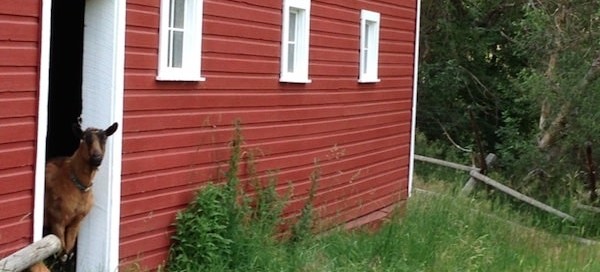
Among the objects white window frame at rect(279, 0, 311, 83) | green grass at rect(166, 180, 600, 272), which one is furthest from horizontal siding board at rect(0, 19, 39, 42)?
white window frame at rect(279, 0, 311, 83)

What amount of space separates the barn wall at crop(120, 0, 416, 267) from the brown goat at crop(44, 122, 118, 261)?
485mm

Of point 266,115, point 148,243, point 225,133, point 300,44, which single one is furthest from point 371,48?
point 148,243

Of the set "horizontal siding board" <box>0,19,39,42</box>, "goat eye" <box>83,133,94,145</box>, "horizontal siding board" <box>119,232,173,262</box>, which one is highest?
"horizontal siding board" <box>0,19,39,42</box>

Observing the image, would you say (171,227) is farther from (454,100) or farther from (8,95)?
(454,100)

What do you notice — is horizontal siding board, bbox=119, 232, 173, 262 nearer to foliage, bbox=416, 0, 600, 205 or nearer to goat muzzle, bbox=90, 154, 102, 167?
goat muzzle, bbox=90, 154, 102, 167

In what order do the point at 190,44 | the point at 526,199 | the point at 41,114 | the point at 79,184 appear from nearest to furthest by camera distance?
the point at 41,114, the point at 79,184, the point at 190,44, the point at 526,199

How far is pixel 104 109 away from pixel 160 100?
0.81 m

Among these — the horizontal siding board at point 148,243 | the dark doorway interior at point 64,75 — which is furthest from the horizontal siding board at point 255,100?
the horizontal siding board at point 148,243

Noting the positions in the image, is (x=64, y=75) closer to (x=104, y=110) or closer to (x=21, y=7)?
(x=104, y=110)

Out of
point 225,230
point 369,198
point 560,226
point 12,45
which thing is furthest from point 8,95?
point 560,226

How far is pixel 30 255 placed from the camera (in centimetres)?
802

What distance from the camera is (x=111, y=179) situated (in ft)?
31.0

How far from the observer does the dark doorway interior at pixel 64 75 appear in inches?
403

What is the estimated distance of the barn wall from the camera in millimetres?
9859
